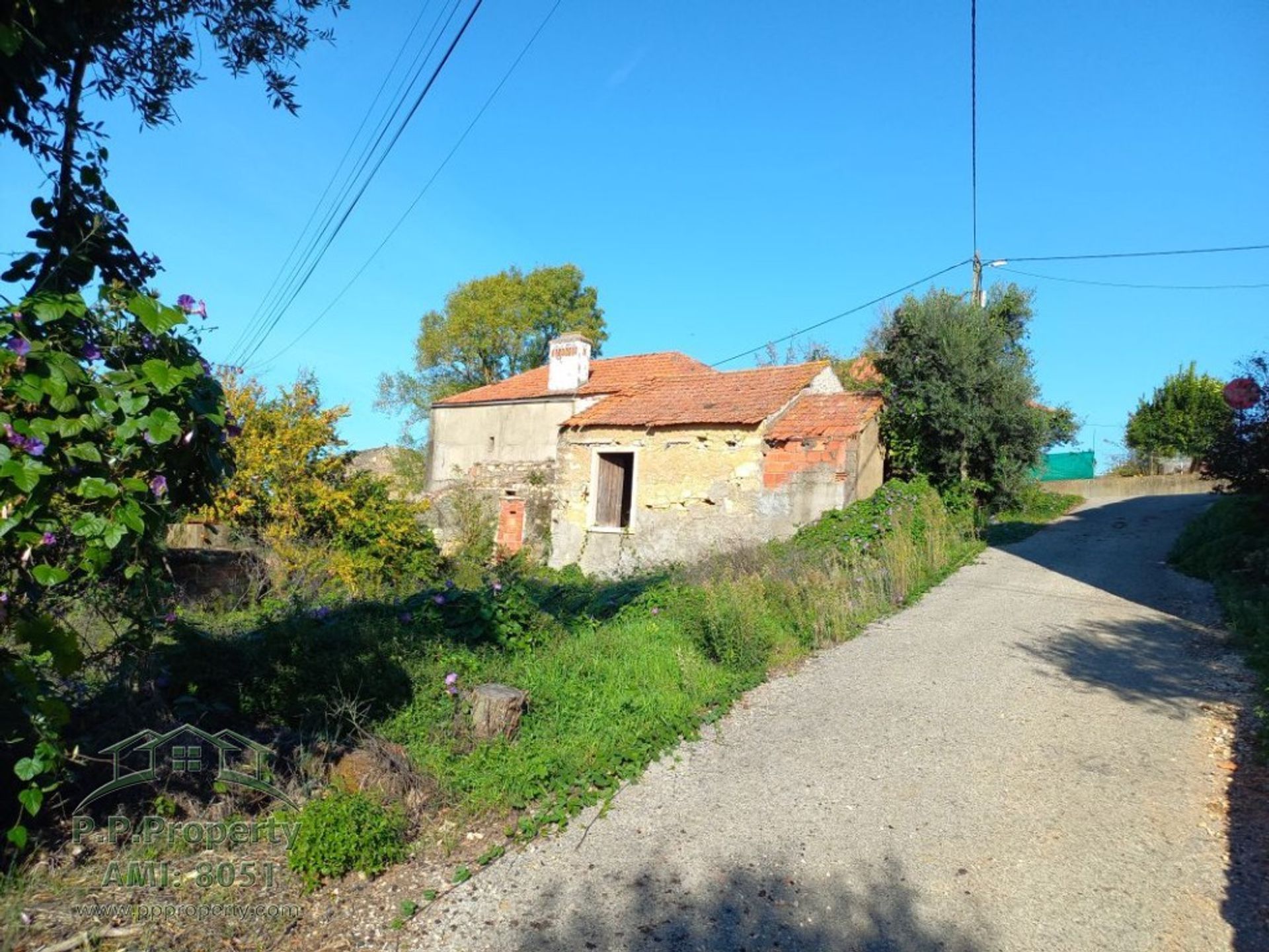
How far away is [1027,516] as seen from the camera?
15.9 meters

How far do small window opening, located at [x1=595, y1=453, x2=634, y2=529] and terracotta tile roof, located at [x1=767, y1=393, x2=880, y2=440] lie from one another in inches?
134

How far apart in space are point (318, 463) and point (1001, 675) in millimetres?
11749

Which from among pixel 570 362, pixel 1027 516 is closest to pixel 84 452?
pixel 1027 516

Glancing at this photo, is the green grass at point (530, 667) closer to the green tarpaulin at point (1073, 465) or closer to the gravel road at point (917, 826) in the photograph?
the gravel road at point (917, 826)

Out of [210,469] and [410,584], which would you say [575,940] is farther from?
[410,584]

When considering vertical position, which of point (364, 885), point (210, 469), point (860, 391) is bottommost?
point (364, 885)

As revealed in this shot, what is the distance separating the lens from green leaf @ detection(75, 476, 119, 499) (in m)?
2.67

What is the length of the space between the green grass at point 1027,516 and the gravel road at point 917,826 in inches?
257

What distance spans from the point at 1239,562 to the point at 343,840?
1052 centimetres

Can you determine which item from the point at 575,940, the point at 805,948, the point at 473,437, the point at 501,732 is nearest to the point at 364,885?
the point at 575,940

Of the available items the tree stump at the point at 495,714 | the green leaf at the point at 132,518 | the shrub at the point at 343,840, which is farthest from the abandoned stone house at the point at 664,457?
the green leaf at the point at 132,518

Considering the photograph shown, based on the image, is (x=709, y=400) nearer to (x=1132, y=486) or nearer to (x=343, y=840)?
(x=343, y=840)

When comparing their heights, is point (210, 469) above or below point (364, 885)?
above

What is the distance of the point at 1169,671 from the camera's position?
6453 mm
